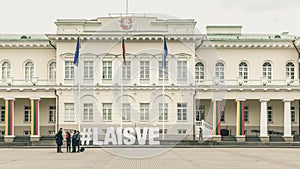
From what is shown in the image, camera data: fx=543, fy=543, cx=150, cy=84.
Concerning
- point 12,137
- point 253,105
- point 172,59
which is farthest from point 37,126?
point 253,105

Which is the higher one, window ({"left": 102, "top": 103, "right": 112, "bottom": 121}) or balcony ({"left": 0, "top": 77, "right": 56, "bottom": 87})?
balcony ({"left": 0, "top": 77, "right": 56, "bottom": 87})

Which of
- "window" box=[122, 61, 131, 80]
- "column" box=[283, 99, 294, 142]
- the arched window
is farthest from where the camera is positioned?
the arched window

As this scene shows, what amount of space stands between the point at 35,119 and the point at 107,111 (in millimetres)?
6782

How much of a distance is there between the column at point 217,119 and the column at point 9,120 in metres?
18.8

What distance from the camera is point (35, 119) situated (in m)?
50.9

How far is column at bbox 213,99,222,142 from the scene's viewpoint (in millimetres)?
49688

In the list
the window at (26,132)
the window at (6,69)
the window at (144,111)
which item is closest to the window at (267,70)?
the window at (144,111)

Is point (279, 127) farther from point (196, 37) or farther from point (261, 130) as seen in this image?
point (196, 37)

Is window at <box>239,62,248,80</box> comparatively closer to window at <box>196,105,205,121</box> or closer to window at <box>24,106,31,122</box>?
window at <box>196,105,205,121</box>

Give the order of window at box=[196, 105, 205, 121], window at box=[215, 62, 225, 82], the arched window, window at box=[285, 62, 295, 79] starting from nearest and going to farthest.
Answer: window at box=[196, 105, 205, 121], the arched window, window at box=[285, 62, 295, 79], window at box=[215, 62, 225, 82]

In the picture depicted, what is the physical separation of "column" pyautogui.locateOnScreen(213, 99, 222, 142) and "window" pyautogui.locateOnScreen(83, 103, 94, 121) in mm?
11574

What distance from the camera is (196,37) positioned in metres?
50.5

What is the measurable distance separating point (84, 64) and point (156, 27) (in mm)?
7658

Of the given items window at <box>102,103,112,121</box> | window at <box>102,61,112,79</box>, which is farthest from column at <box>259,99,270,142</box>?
window at <box>102,61,112,79</box>
